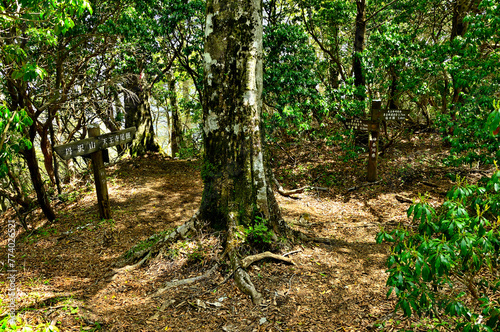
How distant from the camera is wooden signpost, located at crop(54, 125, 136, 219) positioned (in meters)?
6.02

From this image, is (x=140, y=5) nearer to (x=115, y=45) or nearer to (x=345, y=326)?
(x=115, y=45)

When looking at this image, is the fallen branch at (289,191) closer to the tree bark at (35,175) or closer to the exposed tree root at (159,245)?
the exposed tree root at (159,245)

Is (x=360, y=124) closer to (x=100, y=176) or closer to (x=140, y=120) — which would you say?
(x=100, y=176)

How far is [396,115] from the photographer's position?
29.3ft

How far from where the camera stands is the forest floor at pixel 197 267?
360 cm

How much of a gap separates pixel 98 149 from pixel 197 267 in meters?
3.66

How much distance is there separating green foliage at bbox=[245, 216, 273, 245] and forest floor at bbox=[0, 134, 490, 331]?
0.36 m

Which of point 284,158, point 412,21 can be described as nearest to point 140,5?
point 284,158

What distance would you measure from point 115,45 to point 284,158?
22.2 feet

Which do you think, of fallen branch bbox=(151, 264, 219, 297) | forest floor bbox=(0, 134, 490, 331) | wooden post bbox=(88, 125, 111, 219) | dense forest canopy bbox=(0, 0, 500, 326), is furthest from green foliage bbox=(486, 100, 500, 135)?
wooden post bbox=(88, 125, 111, 219)

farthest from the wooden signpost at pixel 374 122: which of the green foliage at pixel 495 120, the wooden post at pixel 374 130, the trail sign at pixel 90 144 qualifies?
the green foliage at pixel 495 120

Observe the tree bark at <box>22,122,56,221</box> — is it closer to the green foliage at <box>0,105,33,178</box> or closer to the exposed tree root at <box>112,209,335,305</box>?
the green foliage at <box>0,105,33,178</box>

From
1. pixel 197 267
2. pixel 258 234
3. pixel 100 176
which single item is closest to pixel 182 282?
pixel 197 267

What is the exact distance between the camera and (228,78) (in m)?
4.71
